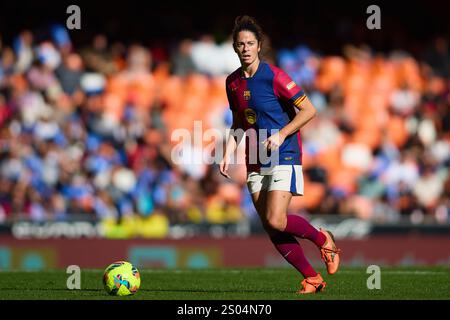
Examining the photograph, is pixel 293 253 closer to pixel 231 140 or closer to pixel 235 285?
pixel 235 285

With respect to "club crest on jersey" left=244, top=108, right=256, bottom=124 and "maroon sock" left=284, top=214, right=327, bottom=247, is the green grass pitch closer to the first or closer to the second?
"maroon sock" left=284, top=214, right=327, bottom=247

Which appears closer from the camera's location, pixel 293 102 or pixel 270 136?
pixel 270 136

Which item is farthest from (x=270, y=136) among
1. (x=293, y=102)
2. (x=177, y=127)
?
(x=177, y=127)

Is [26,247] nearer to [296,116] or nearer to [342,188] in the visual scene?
[342,188]

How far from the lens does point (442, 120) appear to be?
63.1 feet

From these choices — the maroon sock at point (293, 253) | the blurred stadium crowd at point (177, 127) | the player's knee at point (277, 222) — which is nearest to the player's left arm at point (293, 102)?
the player's knee at point (277, 222)

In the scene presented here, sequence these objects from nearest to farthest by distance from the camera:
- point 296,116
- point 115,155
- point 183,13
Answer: point 296,116, point 115,155, point 183,13

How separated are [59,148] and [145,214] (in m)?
2.08

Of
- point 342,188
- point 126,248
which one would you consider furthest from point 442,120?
point 126,248

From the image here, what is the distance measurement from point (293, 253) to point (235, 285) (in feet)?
3.43

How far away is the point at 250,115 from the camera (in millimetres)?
8523

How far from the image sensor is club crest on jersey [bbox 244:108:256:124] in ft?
27.9

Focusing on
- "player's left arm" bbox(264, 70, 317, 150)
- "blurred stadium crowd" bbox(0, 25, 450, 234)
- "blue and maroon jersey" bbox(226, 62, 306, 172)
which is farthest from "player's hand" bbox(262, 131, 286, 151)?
"blurred stadium crowd" bbox(0, 25, 450, 234)
